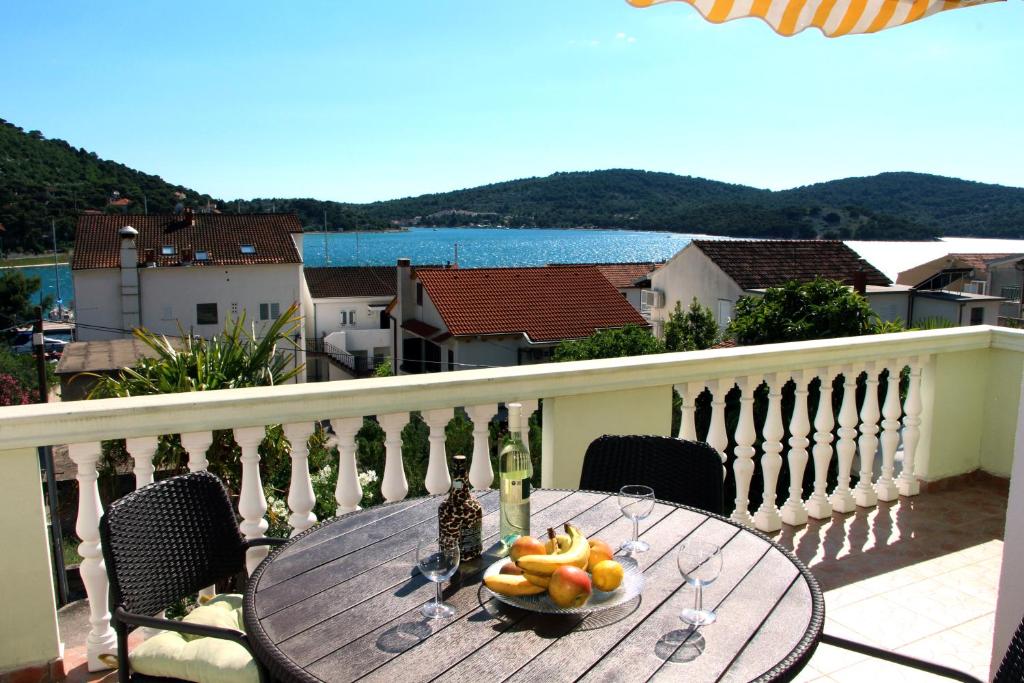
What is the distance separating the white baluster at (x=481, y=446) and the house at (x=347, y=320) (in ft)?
109

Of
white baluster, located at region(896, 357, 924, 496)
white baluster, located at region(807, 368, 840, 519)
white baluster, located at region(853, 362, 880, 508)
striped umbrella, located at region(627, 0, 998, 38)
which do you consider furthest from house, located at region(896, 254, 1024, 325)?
striped umbrella, located at region(627, 0, 998, 38)

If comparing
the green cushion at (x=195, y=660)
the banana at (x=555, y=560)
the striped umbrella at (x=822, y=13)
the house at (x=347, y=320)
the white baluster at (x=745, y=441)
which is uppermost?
the striped umbrella at (x=822, y=13)

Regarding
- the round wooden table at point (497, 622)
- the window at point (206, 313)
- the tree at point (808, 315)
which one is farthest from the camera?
the window at point (206, 313)

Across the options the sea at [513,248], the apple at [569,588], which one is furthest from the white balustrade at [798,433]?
the sea at [513,248]

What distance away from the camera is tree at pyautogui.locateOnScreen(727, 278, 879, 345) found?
8.77 metres

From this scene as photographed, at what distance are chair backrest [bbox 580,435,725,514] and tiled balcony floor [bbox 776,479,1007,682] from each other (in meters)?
0.70

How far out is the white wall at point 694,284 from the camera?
84.5 ft

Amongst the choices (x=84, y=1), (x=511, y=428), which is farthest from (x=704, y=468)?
(x=84, y=1)

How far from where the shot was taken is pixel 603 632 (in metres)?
1.33

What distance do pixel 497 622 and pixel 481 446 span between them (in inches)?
49.7

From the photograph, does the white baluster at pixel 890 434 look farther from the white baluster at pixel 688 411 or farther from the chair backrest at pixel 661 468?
the chair backrest at pixel 661 468

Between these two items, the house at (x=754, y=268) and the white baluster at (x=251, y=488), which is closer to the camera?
the white baluster at (x=251, y=488)

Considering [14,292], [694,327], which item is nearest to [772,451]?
[694,327]

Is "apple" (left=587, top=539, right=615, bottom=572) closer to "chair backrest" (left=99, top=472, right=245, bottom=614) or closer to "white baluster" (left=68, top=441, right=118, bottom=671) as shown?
"chair backrest" (left=99, top=472, right=245, bottom=614)
